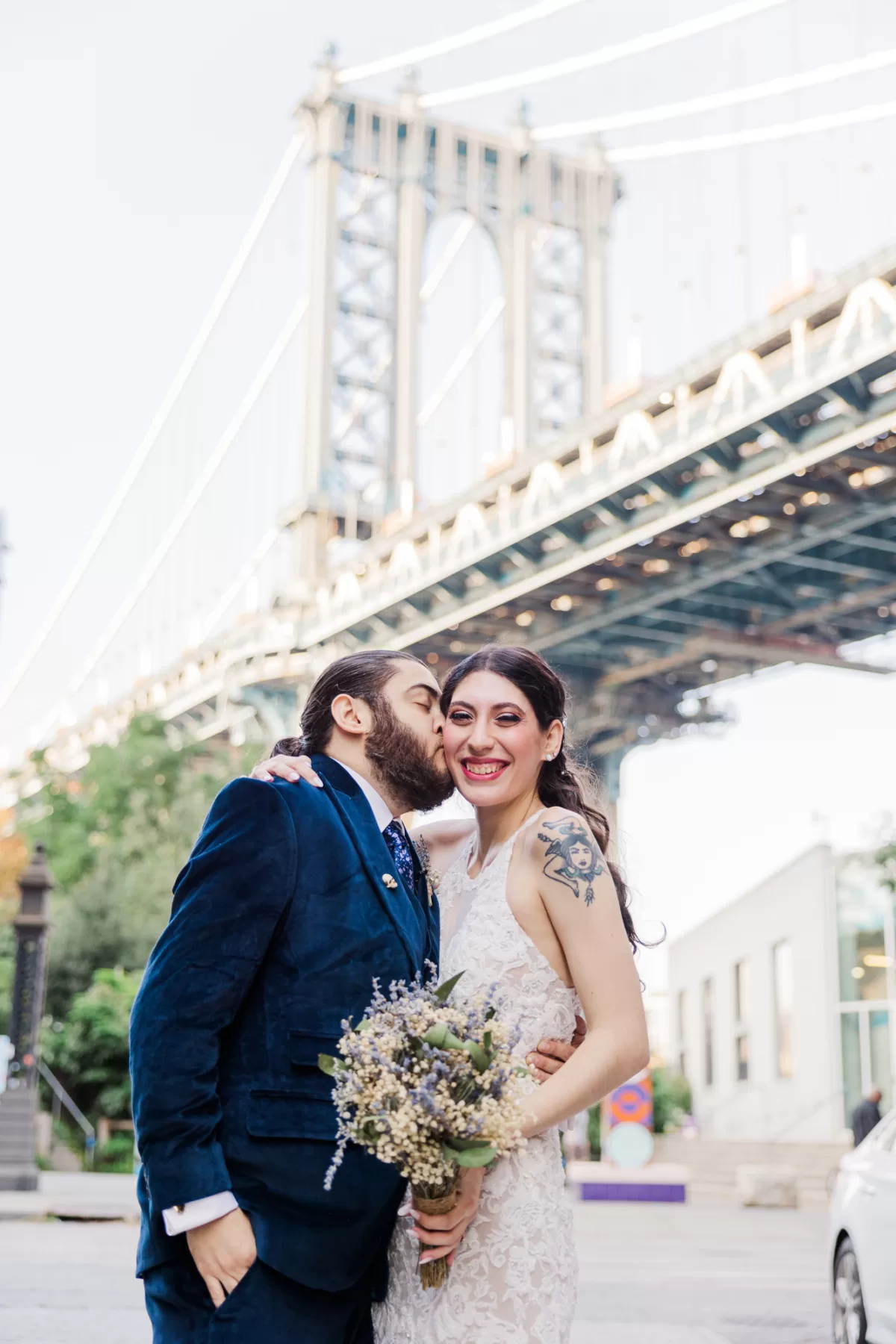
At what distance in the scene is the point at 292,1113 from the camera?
9.27 ft

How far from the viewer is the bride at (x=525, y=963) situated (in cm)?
293

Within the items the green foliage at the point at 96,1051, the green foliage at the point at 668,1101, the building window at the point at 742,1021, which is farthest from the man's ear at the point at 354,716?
the building window at the point at 742,1021

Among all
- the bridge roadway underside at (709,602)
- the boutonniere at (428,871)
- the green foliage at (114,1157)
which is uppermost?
the bridge roadway underside at (709,602)

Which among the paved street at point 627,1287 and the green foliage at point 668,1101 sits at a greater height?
the paved street at point 627,1287

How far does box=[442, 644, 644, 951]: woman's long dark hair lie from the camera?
3367 mm

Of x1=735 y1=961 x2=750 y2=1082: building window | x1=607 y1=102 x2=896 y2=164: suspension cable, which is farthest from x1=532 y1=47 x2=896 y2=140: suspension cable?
x1=735 y1=961 x2=750 y2=1082: building window

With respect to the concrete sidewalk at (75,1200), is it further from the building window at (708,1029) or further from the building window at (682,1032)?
the building window at (682,1032)

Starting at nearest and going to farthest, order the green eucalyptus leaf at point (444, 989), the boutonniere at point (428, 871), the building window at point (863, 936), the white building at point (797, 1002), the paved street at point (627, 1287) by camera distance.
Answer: the green eucalyptus leaf at point (444, 989), the boutonniere at point (428, 871), the paved street at point (627, 1287), the building window at point (863, 936), the white building at point (797, 1002)

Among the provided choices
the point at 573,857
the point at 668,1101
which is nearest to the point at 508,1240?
the point at 573,857

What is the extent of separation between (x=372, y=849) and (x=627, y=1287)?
25.5ft

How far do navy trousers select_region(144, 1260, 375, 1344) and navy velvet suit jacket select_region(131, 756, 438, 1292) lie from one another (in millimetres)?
36

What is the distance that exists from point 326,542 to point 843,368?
67.7 ft

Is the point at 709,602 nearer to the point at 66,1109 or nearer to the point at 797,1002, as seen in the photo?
the point at 797,1002

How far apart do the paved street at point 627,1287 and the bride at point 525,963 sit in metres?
3.91
